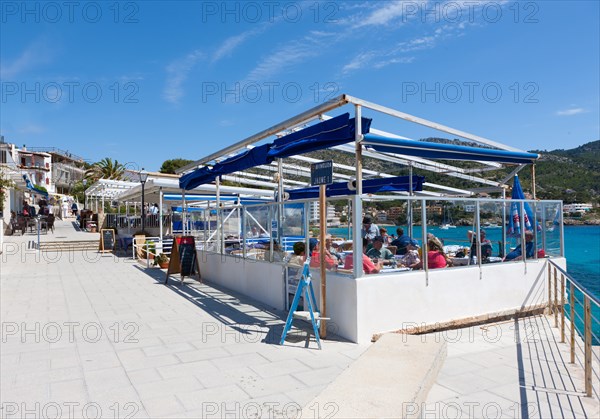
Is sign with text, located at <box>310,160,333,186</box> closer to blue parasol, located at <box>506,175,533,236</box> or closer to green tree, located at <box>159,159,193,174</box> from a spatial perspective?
blue parasol, located at <box>506,175,533,236</box>

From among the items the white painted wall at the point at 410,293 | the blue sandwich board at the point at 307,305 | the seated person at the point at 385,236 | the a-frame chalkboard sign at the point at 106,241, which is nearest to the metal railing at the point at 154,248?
the a-frame chalkboard sign at the point at 106,241

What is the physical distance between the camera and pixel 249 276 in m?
8.52

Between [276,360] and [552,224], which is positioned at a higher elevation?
[552,224]

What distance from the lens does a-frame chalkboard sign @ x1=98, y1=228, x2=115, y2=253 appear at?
62.5 feet

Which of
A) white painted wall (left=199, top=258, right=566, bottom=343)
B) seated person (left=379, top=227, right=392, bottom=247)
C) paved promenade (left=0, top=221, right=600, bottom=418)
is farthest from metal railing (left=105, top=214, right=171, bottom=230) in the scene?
seated person (left=379, top=227, right=392, bottom=247)

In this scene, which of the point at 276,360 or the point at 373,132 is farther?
the point at 373,132

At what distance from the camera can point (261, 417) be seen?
11.8ft

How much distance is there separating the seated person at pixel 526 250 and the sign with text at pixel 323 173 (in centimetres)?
389

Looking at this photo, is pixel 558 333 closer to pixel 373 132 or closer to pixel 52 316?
pixel 373 132

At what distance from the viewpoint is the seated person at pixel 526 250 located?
7707 mm

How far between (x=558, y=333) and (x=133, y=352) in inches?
239

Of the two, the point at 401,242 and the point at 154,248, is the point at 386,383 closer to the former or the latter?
the point at 401,242

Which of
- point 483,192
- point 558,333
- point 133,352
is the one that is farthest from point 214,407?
point 483,192

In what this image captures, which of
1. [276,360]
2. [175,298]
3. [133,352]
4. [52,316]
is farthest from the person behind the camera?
[175,298]
